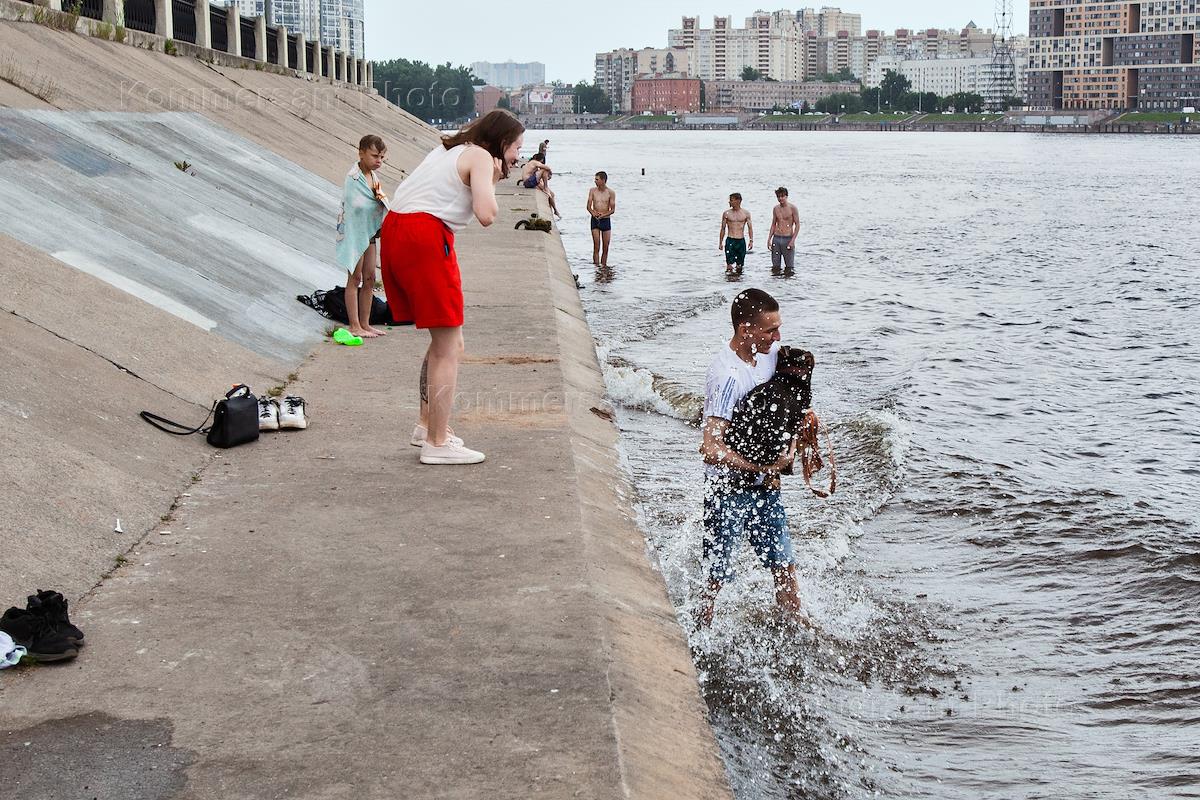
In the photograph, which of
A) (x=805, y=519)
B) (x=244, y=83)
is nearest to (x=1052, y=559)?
(x=805, y=519)

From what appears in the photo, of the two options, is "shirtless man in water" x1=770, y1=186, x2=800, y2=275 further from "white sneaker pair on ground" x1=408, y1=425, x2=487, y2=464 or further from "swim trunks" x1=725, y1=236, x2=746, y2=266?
"white sneaker pair on ground" x1=408, y1=425, x2=487, y2=464

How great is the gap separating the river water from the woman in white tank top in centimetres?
142

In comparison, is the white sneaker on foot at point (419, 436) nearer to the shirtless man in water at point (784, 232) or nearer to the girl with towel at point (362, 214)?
the girl with towel at point (362, 214)

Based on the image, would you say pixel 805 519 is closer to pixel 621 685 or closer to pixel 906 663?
pixel 906 663

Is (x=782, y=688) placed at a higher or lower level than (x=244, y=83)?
lower

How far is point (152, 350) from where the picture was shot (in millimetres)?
7430

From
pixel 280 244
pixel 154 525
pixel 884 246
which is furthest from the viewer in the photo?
pixel 884 246

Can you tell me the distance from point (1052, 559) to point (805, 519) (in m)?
1.49

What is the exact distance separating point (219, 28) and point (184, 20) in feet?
13.0

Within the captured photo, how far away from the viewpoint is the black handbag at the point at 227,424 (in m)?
6.40

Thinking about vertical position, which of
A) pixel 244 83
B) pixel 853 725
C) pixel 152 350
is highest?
pixel 244 83

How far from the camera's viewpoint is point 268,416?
678cm

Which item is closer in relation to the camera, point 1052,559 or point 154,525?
point 154,525

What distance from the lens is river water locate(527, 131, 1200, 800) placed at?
532 cm
